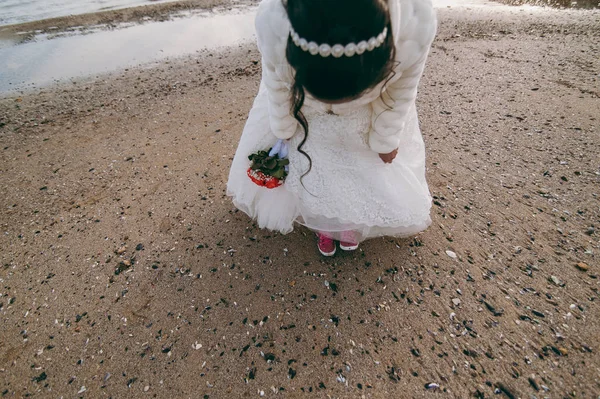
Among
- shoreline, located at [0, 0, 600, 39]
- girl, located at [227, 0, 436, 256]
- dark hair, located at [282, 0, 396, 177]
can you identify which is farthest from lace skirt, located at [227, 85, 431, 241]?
shoreline, located at [0, 0, 600, 39]

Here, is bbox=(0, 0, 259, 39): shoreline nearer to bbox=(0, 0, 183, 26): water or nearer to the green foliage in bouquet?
bbox=(0, 0, 183, 26): water

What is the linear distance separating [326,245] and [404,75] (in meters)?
1.23

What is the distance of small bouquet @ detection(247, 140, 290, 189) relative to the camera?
6.32 feet

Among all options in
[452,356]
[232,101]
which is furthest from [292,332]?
[232,101]

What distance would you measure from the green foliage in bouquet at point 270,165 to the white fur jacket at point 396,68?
0.19 metres

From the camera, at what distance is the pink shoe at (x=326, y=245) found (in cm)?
225

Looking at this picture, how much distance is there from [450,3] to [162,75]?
722cm

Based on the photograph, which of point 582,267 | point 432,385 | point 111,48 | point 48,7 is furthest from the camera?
point 48,7

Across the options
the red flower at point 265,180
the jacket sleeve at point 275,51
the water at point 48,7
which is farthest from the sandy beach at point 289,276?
the water at point 48,7

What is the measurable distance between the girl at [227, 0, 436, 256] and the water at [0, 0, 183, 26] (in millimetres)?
9891

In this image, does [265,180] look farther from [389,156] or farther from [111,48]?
[111,48]

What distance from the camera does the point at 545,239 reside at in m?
2.28

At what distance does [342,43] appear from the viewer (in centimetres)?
114

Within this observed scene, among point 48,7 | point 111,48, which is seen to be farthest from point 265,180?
point 48,7
